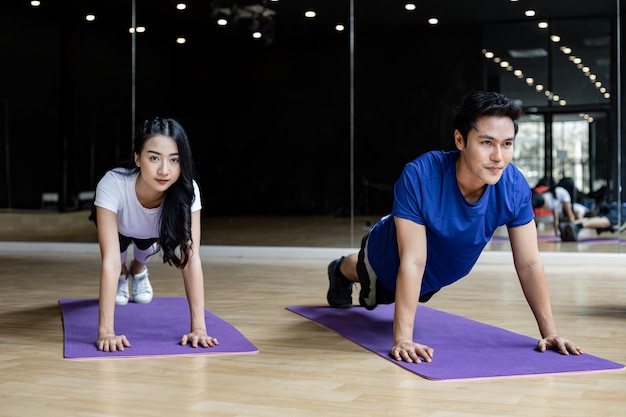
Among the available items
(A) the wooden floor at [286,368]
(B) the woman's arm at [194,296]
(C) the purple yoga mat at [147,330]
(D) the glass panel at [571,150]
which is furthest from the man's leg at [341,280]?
(D) the glass panel at [571,150]

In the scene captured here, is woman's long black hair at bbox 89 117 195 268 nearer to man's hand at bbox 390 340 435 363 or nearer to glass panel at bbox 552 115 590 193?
man's hand at bbox 390 340 435 363

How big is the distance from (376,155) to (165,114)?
1.67m

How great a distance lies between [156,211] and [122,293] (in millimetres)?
828

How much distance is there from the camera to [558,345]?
2.44 metres

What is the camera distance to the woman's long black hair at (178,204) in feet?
8.52

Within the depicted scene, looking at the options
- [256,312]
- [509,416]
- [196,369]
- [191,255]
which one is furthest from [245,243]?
[509,416]

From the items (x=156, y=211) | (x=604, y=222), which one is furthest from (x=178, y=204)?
(x=604, y=222)

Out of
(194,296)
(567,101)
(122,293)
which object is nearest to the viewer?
(194,296)

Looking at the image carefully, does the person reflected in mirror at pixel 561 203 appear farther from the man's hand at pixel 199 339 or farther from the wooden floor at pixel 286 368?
the man's hand at pixel 199 339

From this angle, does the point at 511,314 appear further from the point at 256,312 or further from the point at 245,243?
the point at 245,243

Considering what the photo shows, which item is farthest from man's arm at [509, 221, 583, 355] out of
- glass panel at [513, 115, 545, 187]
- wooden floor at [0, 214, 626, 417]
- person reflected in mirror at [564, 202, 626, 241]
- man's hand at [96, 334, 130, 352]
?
person reflected in mirror at [564, 202, 626, 241]

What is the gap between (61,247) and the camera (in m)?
6.77

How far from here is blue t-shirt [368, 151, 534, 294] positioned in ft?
8.00

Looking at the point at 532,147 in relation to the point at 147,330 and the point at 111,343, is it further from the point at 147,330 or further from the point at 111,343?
the point at 111,343
